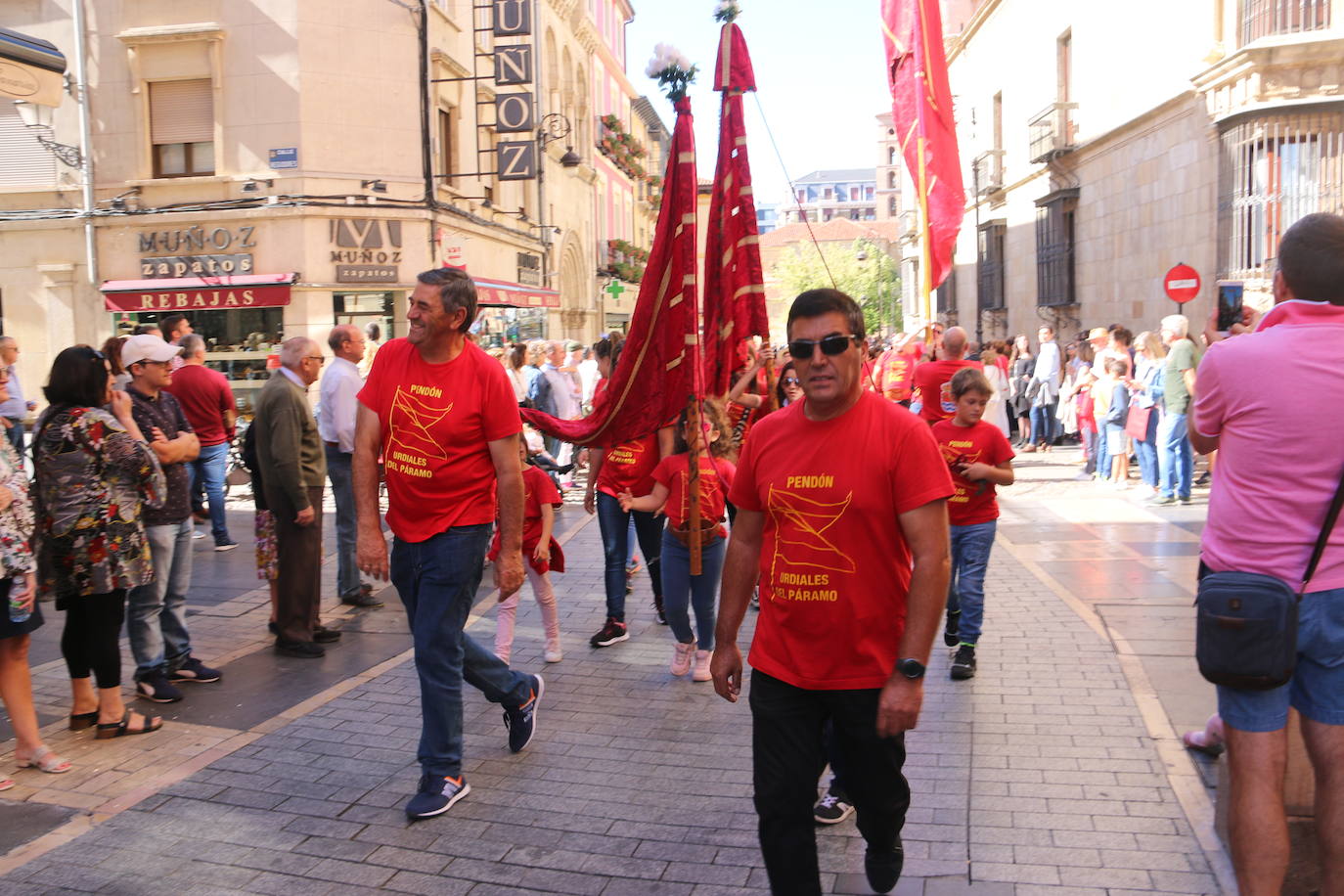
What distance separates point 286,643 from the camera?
6570 mm

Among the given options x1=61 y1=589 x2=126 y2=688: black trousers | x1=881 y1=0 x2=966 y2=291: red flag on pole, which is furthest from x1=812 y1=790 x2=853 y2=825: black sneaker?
x1=881 y1=0 x2=966 y2=291: red flag on pole

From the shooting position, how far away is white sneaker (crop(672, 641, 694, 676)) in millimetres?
6113

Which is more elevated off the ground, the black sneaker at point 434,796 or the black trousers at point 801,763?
the black trousers at point 801,763

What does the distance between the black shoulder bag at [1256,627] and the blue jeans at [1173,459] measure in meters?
9.83

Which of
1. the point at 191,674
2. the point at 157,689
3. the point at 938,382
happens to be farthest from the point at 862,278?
the point at 157,689

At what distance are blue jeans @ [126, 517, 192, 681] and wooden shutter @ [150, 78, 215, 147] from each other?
46.7 ft

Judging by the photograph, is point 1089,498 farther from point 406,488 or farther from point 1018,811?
point 406,488

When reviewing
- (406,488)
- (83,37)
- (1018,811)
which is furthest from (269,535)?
(83,37)

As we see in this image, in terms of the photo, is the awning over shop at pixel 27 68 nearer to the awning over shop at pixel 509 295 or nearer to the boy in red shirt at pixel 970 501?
the boy in red shirt at pixel 970 501

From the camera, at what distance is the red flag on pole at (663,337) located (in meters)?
5.54

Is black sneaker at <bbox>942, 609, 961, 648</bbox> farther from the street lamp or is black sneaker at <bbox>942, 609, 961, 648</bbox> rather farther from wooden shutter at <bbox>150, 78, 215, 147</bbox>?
the street lamp

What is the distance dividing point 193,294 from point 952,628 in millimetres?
15310

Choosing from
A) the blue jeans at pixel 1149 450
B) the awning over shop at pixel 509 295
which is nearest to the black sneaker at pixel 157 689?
the blue jeans at pixel 1149 450

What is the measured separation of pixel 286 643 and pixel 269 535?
0.65 meters
